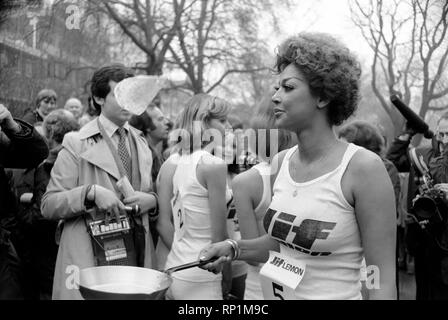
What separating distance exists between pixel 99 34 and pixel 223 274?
1594mm

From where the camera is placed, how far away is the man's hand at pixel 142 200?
2230 millimetres

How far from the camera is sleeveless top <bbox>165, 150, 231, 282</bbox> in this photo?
A: 7.59ft

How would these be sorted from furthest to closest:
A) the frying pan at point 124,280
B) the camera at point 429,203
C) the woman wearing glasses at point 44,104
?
1. the woman wearing glasses at point 44,104
2. the camera at point 429,203
3. the frying pan at point 124,280

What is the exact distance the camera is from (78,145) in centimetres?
229

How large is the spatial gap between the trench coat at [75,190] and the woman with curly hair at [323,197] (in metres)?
0.73

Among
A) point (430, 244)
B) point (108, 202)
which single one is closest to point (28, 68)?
point (108, 202)

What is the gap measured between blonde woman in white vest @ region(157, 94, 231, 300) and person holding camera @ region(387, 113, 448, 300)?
1.37m

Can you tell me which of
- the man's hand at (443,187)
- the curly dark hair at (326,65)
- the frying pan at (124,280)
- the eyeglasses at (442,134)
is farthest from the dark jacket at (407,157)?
the frying pan at (124,280)

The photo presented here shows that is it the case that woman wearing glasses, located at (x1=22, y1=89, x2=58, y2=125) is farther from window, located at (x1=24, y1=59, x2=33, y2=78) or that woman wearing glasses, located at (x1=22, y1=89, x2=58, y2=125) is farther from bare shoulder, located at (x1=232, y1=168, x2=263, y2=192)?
bare shoulder, located at (x1=232, y1=168, x2=263, y2=192)

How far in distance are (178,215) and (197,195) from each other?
0.54 ft

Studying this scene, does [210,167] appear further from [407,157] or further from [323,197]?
[407,157]

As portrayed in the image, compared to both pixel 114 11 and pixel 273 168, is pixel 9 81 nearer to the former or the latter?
pixel 114 11

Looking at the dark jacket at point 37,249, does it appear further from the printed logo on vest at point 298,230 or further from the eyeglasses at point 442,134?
the eyeglasses at point 442,134

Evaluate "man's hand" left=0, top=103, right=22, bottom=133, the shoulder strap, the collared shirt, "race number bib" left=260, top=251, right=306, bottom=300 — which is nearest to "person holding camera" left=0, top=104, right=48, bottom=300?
"man's hand" left=0, top=103, right=22, bottom=133
